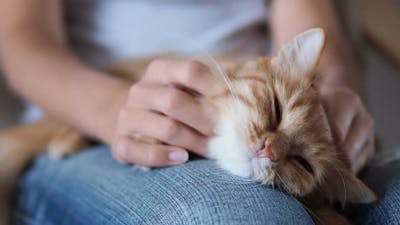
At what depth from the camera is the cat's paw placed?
1.18m

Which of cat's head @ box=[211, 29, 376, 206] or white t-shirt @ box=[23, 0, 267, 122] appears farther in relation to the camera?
white t-shirt @ box=[23, 0, 267, 122]

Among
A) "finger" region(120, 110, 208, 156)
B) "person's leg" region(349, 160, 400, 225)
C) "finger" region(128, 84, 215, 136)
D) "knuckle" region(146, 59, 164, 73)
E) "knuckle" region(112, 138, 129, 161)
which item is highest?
"knuckle" region(146, 59, 164, 73)

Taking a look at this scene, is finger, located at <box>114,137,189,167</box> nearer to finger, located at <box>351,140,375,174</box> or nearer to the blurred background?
finger, located at <box>351,140,375,174</box>

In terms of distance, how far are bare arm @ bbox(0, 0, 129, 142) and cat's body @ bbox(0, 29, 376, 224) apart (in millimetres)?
219

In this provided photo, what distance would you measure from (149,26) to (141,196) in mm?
508

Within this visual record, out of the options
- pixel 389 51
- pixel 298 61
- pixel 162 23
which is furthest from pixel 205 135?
pixel 389 51

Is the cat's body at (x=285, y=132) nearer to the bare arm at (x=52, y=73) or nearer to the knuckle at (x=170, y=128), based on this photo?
the knuckle at (x=170, y=128)

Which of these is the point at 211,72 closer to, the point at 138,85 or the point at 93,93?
the point at 138,85

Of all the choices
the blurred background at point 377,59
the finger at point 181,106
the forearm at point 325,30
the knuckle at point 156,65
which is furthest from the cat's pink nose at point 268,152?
the blurred background at point 377,59

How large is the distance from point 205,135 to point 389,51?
73 centimetres

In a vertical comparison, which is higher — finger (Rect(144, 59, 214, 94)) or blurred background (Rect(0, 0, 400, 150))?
finger (Rect(144, 59, 214, 94))

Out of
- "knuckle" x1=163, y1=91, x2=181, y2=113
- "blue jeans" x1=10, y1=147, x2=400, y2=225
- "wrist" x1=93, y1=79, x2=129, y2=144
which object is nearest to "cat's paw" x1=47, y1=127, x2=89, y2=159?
"blue jeans" x1=10, y1=147, x2=400, y2=225

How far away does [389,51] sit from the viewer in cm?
147

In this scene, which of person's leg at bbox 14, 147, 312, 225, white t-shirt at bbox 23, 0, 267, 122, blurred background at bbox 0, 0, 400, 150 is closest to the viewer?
person's leg at bbox 14, 147, 312, 225
